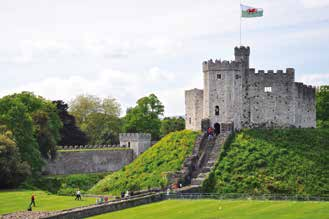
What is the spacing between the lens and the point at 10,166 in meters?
60.2

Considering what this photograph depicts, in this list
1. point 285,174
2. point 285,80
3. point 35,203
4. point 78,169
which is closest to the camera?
point 35,203

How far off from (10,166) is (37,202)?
10501 mm

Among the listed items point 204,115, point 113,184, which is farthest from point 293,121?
point 113,184

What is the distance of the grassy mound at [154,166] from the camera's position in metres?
57.5

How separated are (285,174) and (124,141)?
40682mm

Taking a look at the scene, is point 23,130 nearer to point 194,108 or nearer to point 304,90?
point 194,108

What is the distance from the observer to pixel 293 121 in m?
64.4

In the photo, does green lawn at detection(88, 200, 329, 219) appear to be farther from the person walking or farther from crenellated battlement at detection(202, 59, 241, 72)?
crenellated battlement at detection(202, 59, 241, 72)

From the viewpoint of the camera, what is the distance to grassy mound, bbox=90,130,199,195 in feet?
189

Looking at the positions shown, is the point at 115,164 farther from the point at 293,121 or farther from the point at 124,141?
the point at 293,121

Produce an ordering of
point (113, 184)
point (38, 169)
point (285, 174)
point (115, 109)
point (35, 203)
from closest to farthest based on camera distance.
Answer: point (35, 203)
point (285, 174)
point (113, 184)
point (38, 169)
point (115, 109)

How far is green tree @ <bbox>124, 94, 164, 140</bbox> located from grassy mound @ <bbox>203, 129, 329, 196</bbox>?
46.5m

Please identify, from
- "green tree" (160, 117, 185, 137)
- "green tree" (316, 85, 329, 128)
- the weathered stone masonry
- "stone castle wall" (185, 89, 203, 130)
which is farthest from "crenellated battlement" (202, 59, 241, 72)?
"green tree" (160, 117, 185, 137)

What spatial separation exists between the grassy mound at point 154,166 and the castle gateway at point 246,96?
2.87 meters
